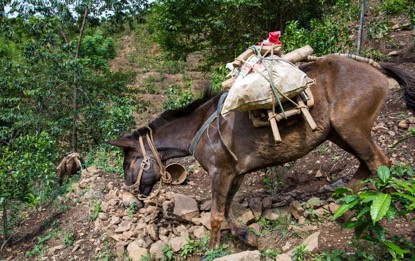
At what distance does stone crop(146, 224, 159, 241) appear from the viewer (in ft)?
15.2

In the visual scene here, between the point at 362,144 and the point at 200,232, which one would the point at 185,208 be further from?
the point at 362,144

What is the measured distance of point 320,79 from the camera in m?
3.85

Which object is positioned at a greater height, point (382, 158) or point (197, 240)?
point (382, 158)

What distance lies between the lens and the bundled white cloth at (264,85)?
3.48 m

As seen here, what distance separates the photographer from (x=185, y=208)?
4.84 metres

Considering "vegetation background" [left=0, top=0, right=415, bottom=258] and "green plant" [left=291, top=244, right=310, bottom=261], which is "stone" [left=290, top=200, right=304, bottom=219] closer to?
"green plant" [left=291, top=244, right=310, bottom=261]

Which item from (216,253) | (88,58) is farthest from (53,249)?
(88,58)

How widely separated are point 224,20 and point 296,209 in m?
8.07

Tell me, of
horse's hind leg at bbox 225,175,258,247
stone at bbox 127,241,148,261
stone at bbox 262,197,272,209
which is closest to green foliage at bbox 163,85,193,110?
stone at bbox 262,197,272,209

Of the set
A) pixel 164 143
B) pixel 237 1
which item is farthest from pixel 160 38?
pixel 164 143

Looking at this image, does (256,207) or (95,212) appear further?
(95,212)

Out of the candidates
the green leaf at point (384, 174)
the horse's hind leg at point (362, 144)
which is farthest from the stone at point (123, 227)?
the green leaf at point (384, 174)

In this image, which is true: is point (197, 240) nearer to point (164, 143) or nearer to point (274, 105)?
point (164, 143)

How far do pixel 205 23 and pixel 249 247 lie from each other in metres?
8.49
